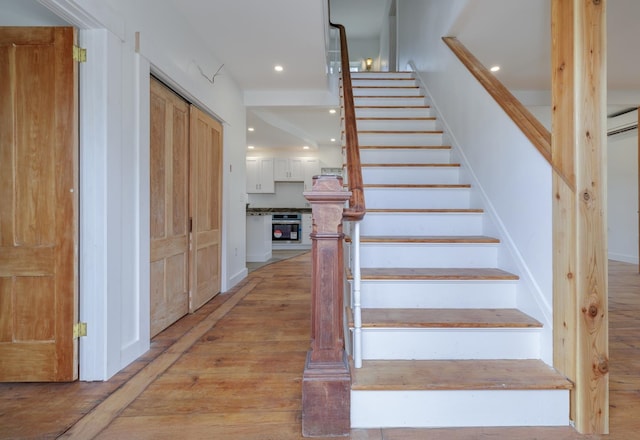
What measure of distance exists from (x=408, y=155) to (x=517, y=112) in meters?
1.16

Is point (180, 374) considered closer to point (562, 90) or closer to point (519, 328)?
point (519, 328)

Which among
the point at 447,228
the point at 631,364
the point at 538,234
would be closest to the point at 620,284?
the point at 631,364

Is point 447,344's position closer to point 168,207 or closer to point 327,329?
point 327,329

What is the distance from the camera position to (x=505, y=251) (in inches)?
76.2

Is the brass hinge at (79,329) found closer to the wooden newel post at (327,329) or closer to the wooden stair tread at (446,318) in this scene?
the wooden newel post at (327,329)

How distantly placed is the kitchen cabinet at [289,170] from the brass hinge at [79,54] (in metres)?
6.36

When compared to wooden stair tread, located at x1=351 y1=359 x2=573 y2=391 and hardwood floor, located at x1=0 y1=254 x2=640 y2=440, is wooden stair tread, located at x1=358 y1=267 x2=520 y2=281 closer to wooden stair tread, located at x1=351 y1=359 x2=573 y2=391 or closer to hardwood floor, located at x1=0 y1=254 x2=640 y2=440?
wooden stair tread, located at x1=351 y1=359 x2=573 y2=391

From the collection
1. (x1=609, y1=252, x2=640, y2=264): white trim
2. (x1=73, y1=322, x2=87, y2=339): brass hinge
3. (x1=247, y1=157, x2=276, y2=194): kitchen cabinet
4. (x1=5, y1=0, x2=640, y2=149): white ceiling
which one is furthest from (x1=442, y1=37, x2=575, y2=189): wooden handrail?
(x1=247, y1=157, x2=276, y2=194): kitchen cabinet

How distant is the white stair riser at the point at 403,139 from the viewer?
320cm

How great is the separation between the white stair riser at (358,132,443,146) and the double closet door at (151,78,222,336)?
162 centimetres

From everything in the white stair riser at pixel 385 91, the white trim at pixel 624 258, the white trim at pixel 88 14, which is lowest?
the white trim at pixel 624 258

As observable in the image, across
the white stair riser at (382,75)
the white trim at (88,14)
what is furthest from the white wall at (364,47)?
the white trim at (88,14)

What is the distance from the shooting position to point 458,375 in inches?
56.0

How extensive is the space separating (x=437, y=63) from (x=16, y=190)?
367cm
